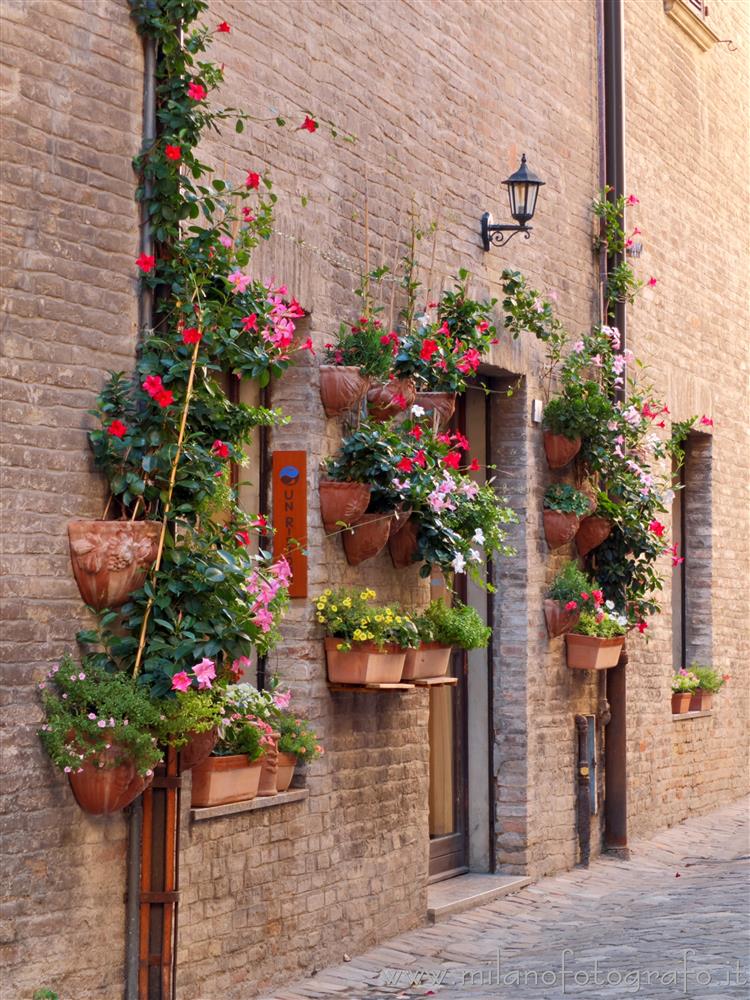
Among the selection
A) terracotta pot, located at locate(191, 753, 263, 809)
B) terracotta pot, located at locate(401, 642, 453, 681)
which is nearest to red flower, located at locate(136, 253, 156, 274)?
terracotta pot, located at locate(191, 753, 263, 809)

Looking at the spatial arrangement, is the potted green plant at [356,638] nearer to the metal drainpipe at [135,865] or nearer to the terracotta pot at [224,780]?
the terracotta pot at [224,780]

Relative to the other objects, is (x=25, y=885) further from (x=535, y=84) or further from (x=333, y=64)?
(x=535, y=84)

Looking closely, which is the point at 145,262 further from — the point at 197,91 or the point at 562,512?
the point at 562,512

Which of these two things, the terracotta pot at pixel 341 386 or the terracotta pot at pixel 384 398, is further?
the terracotta pot at pixel 384 398

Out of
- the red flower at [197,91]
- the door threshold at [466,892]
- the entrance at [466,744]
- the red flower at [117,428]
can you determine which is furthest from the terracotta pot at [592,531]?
the red flower at [117,428]

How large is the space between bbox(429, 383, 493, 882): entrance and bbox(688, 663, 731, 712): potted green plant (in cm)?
366

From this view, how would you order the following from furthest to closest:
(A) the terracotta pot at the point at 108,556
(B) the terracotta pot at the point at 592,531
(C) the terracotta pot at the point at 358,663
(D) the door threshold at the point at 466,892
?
(B) the terracotta pot at the point at 592,531 → (D) the door threshold at the point at 466,892 → (C) the terracotta pot at the point at 358,663 → (A) the terracotta pot at the point at 108,556

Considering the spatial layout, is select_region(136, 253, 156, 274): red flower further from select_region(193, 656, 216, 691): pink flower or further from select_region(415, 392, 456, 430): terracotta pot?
select_region(415, 392, 456, 430): terracotta pot

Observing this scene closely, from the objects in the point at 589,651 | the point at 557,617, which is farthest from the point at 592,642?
the point at 557,617

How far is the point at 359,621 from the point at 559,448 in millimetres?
3099

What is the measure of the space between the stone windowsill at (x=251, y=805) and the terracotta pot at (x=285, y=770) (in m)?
0.04

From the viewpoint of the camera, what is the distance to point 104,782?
5508 mm

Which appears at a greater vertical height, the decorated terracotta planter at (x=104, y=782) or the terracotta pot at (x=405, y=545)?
the terracotta pot at (x=405, y=545)

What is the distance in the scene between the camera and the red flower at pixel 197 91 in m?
6.00
